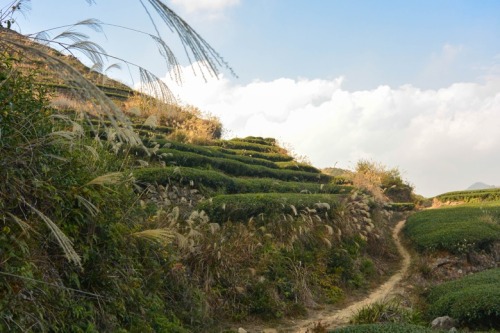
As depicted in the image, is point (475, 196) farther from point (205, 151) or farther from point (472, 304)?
point (472, 304)

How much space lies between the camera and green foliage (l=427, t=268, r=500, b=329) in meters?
7.16

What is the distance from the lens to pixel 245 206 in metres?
9.13

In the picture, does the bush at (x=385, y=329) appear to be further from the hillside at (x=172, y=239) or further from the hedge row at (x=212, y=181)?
the hedge row at (x=212, y=181)

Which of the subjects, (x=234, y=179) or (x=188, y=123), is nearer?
(x=234, y=179)

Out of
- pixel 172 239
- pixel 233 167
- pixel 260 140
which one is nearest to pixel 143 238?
pixel 172 239

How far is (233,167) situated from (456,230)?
6.47 metres

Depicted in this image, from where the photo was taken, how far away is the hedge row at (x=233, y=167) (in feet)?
38.1

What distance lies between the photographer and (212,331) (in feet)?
19.3

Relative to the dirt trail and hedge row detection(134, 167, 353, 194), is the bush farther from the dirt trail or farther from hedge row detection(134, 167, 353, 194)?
hedge row detection(134, 167, 353, 194)

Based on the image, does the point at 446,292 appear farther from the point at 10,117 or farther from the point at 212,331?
the point at 10,117

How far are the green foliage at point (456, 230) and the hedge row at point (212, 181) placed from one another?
3.38 meters

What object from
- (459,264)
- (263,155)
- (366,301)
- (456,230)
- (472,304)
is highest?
(263,155)

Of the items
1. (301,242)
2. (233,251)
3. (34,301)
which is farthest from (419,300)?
(34,301)

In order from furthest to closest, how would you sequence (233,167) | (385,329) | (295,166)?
(295,166) → (233,167) → (385,329)
